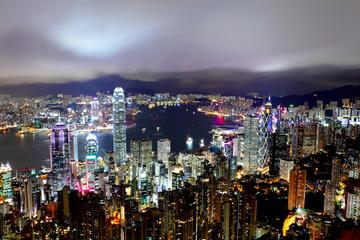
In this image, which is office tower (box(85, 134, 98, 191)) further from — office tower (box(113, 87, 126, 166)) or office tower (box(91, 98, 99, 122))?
office tower (box(91, 98, 99, 122))

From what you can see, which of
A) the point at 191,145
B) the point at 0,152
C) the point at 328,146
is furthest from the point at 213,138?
the point at 0,152

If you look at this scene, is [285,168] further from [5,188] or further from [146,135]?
[5,188]

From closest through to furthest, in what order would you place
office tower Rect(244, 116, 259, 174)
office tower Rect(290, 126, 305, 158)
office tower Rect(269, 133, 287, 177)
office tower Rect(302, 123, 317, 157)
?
office tower Rect(269, 133, 287, 177)
office tower Rect(244, 116, 259, 174)
office tower Rect(290, 126, 305, 158)
office tower Rect(302, 123, 317, 157)

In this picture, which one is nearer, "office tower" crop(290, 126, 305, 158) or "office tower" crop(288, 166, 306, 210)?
"office tower" crop(288, 166, 306, 210)

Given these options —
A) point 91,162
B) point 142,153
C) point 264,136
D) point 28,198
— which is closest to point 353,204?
point 264,136

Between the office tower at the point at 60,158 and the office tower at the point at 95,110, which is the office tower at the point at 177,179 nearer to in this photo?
the office tower at the point at 60,158

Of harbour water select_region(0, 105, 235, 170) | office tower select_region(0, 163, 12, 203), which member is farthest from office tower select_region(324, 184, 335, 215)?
office tower select_region(0, 163, 12, 203)
